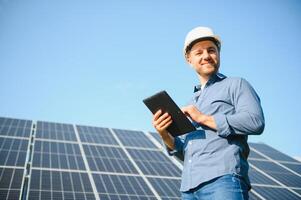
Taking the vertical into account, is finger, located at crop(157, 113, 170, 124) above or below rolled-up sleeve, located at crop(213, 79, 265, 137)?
below

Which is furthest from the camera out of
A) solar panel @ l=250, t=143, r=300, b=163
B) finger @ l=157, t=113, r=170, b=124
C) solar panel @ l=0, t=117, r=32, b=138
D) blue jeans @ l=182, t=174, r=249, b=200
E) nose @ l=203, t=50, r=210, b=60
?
solar panel @ l=250, t=143, r=300, b=163

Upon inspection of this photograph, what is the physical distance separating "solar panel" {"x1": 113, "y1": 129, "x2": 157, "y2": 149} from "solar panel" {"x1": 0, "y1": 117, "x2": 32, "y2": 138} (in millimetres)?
4279

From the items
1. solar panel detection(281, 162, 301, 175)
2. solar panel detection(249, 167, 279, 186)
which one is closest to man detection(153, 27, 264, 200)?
solar panel detection(249, 167, 279, 186)

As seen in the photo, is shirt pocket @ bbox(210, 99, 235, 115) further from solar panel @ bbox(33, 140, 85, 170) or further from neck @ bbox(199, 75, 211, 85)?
solar panel @ bbox(33, 140, 85, 170)

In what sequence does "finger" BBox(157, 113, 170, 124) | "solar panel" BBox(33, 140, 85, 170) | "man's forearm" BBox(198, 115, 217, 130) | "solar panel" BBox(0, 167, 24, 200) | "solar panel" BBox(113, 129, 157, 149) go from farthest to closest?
"solar panel" BBox(113, 129, 157, 149) → "solar panel" BBox(33, 140, 85, 170) → "solar panel" BBox(0, 167, 24, 200) → "finger" BBox(157, 113, 170, 124) → "man's forearm" BBox(198, 115, 217, 130)

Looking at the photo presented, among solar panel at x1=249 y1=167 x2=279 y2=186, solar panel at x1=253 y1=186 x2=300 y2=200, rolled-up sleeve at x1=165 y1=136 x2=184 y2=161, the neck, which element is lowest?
solar panel at x1=249 y1=167 x2=279 y2=186

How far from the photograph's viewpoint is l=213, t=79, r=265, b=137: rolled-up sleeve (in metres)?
2.47

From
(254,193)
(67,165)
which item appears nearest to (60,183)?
(67,165)

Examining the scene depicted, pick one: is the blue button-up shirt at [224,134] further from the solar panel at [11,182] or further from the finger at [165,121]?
the solar panel at [11,182]

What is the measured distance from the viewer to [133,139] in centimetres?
1605

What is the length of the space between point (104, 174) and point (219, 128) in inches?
354

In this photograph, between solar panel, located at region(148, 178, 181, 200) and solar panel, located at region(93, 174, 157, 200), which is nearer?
solar panel, located at region(93, 174, 157, 200)

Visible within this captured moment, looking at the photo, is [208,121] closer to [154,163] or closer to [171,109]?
[171,109]

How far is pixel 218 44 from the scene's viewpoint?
10.2 ft
